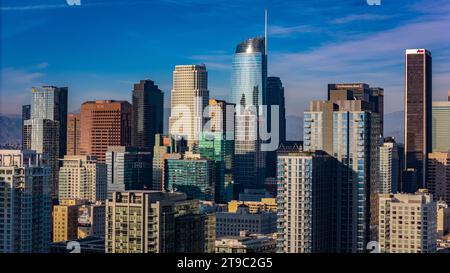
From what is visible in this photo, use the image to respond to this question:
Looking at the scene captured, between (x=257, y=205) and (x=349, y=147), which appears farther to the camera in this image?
(x=257, y=205)

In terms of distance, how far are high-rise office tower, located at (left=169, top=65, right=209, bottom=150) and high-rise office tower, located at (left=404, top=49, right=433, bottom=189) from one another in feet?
11.8

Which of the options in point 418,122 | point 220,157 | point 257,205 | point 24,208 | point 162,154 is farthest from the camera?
point 220,157

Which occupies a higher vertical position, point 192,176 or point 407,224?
point 192,176

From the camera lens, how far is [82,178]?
43.9ft

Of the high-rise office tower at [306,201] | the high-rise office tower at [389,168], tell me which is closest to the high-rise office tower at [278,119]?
the high-rise office tower at [306,201]

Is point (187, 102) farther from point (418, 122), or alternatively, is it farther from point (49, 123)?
point (418, 122)

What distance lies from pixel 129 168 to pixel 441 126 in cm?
612

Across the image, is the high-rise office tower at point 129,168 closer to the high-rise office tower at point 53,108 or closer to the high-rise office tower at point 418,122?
the high-rise office tower at point 53,108

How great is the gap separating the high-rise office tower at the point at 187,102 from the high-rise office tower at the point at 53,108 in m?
2.01

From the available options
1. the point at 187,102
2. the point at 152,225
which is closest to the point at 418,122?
the point at 187,102

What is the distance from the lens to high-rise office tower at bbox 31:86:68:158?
40.3 feet

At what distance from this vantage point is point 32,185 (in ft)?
25.4
